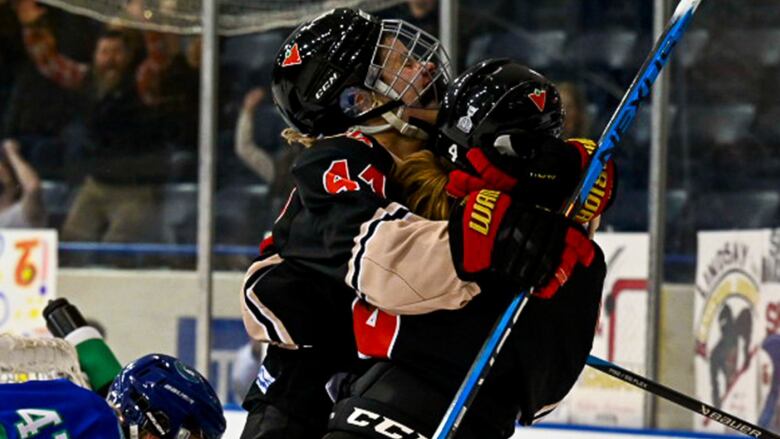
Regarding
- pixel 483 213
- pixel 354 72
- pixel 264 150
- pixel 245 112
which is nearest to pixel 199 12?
pixel 245 112

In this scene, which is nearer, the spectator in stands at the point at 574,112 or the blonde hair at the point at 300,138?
the blonde hair at the point at 300,138

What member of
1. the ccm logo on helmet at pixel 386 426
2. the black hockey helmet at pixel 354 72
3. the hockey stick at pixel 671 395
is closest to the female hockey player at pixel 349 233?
the black hockey helmet at pixel 354 72

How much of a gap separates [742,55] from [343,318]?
8.24 ft

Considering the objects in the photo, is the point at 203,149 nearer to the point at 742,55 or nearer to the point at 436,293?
the point at 742,55

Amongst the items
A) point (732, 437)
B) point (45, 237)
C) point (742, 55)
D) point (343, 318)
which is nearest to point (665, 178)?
point (742, 55)

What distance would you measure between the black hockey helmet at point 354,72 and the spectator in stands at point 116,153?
2.96m

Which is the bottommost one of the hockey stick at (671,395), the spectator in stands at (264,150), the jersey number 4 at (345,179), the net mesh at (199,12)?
the spectator in stands at (264,150)

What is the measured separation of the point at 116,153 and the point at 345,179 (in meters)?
3.33

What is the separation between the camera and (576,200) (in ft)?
6.29

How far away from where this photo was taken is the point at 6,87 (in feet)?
17.4

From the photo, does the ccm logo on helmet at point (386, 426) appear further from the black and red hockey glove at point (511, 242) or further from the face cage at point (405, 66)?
the face cage at point (405, 66)

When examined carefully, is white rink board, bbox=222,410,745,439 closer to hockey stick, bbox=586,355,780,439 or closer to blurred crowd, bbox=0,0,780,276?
blurred crowd, bbox=0,0,780,276

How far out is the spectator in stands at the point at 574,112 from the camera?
452 cm

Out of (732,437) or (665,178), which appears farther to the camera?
(665,178)
